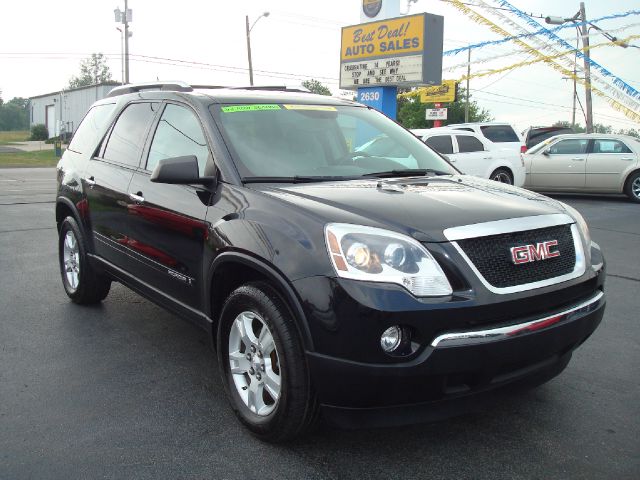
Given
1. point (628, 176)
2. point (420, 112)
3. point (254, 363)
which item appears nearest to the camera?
point (254, 363)

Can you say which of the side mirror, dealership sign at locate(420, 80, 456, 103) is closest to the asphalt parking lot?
the side mirror

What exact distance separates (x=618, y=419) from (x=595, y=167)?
45.3 feet

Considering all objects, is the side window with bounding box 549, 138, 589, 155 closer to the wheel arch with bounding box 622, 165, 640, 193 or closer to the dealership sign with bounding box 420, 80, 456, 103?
the wheel arch with bounding box 622, 165, 640, 193

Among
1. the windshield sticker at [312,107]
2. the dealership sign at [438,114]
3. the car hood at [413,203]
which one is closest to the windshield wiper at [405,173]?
the car hood at [413,203]

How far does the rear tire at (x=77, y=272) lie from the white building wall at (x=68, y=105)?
148ft

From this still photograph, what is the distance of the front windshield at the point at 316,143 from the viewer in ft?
12.2

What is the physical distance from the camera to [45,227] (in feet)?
33.7

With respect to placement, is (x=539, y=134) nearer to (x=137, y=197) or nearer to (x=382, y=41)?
(x=382, y=41)

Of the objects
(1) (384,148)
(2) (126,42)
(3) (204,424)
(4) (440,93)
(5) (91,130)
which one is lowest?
(3) (204,424)

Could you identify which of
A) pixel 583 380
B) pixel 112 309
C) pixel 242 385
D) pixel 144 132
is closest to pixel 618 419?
pixel 583 380

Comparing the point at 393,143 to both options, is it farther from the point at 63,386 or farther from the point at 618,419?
the point at 63,386

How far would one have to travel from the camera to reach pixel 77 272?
220 inches

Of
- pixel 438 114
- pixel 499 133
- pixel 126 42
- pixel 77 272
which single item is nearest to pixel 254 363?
pixel 77 272

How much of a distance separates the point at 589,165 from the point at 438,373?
1490 centimetres
